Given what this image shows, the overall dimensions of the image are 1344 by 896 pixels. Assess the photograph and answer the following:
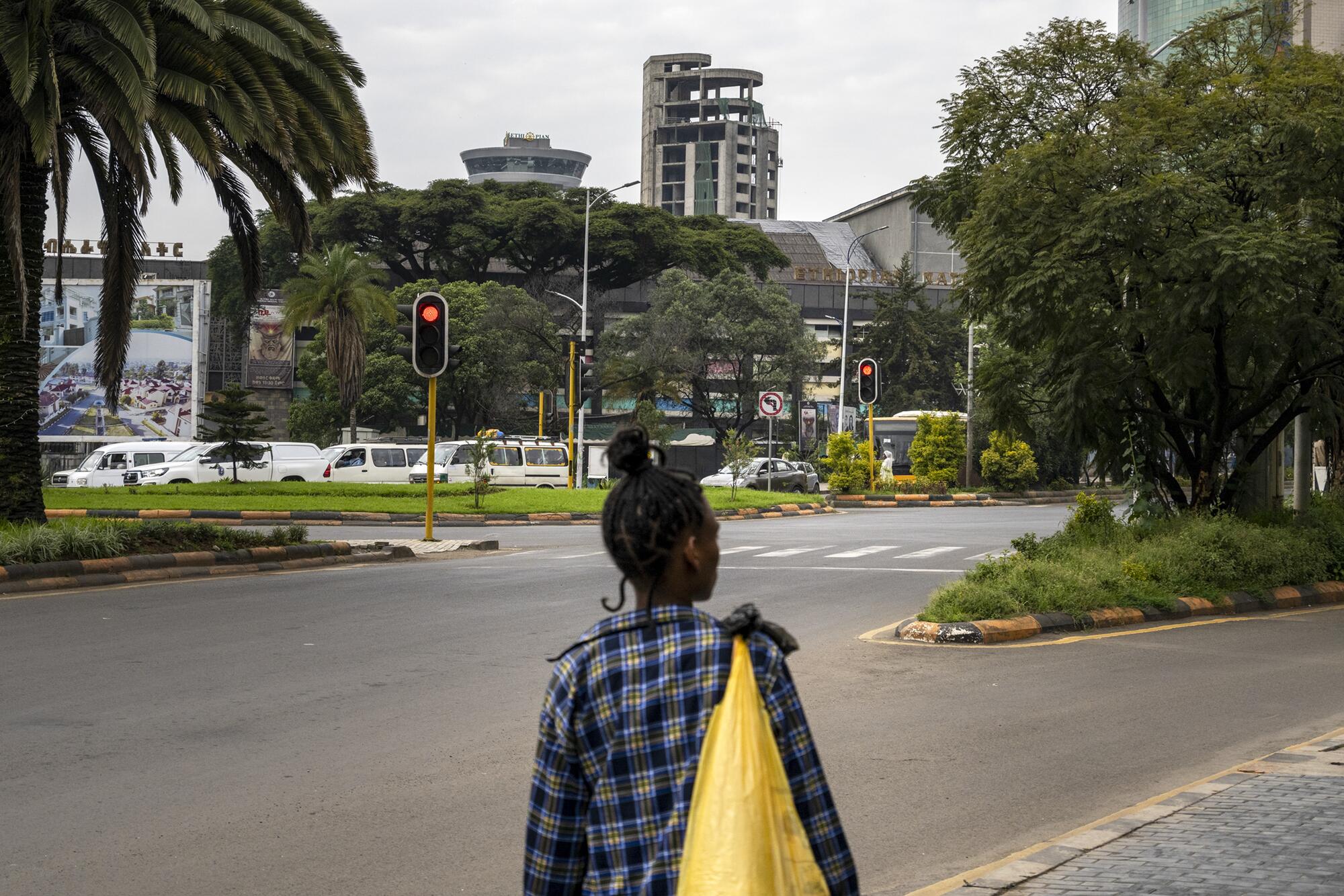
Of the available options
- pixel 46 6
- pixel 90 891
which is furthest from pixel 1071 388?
pixel 90 891

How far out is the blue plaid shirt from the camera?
2.51 meters

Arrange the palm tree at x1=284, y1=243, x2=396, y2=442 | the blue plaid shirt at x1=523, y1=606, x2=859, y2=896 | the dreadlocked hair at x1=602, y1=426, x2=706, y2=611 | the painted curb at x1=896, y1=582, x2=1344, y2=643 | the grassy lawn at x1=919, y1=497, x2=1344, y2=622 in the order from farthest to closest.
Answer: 1. the palm tree at x1=284, y1=243, x2=396, y2=442
2. the grassy lawn at x1=919, y1=497, x2=1344, y2=622
3. the painted curb at x1=896, y1=582, x2=1344, y2=643
4. the dreadlocked hair at x1=602, y1=426, x2=706, y2=611
5. the blue plaid shirt at x1=523, y1=606, x2=859, y2=896

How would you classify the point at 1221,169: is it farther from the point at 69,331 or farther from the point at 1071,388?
the point at 69,331

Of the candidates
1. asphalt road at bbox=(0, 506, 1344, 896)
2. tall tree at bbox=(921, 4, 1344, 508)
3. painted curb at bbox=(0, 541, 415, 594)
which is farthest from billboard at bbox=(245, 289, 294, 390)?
asphalt road at bbox=(0, 506, 1344, 896)

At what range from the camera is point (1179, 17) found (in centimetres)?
7456

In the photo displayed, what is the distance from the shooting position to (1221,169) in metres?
16.5

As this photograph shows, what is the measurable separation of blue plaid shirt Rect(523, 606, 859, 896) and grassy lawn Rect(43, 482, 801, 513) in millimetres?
26870

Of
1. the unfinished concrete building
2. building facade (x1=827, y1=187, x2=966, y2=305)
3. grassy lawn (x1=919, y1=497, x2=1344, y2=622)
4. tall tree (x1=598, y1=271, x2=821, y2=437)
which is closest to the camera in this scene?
grassy lawn (x1=919, y1=497, x2=1344, y2=622)

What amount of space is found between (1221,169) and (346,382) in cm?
3923

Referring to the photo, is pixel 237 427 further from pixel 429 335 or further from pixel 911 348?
pixel 911 348

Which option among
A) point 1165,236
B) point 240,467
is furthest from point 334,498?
point 1165,236

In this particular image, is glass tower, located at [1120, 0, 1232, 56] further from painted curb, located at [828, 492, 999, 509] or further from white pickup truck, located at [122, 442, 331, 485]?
white pickup truck, located at [122, 442, 331, 485]

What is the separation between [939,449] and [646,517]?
4671 cm

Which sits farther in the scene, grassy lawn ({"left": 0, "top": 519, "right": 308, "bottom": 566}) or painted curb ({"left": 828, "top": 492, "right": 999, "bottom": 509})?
painted curb ({"left": 828, "top": 492, "right": 999, "bottom": 509})
